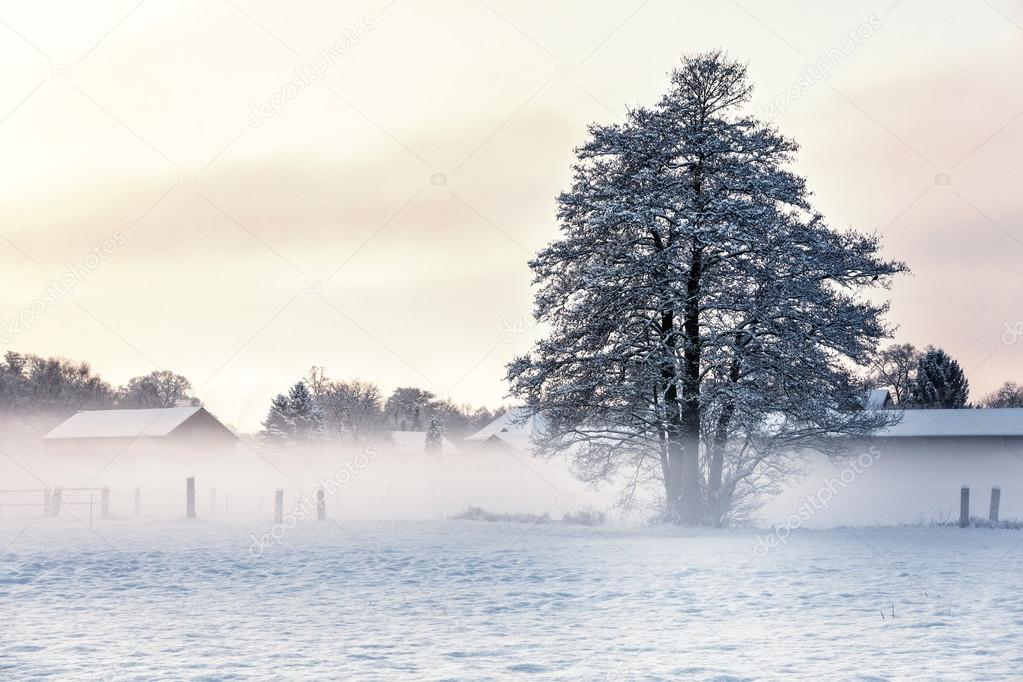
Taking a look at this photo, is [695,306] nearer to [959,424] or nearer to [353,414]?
[959,424]

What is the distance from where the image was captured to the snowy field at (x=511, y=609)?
11977 mm

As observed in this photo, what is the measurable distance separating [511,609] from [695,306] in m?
16.1

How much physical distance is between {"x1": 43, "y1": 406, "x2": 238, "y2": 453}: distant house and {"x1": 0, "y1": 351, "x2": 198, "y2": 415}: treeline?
4452 mm

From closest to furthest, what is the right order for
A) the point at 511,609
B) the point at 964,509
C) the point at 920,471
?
the point at 511,609, the point at 964,509, the point at 920,471

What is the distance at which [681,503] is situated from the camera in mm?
33094

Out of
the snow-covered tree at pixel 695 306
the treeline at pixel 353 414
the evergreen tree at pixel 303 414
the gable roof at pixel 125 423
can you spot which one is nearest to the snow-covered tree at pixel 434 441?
the treeline at pixel 353 414

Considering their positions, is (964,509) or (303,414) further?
(303,414)

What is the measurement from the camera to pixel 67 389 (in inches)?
4377

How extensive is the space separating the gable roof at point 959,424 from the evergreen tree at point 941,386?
21699 millimetres

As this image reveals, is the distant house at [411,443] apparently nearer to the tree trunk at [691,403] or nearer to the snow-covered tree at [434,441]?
the snow-covered tree at [434,441]

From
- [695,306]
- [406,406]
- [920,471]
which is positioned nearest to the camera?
[695,306]

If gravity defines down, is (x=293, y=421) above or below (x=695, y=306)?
below

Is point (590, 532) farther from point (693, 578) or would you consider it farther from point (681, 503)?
point (693, 578)

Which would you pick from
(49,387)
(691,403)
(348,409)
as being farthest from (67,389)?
(691,403)
